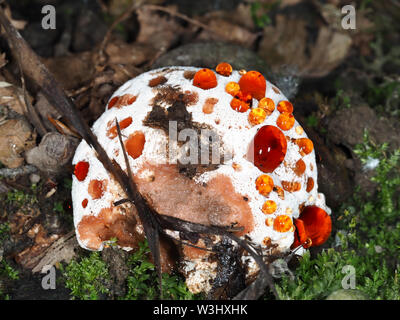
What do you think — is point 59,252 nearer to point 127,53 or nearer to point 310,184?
point 310,184

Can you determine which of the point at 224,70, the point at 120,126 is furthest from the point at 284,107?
the point at 120,126

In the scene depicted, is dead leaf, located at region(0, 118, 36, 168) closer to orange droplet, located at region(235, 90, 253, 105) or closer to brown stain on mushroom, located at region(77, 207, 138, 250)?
brown stain on mushroom, located at region(77, 207, 138, 250)

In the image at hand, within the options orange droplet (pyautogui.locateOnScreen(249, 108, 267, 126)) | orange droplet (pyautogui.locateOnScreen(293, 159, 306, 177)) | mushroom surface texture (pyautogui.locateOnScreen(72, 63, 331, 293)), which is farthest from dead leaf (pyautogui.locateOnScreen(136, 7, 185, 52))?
orange droplet (pyautogui.locateOnScreen(293, 159, 306, 177))

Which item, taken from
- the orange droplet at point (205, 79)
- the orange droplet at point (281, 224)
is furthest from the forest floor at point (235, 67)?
the orange droplet at point (205, 79)

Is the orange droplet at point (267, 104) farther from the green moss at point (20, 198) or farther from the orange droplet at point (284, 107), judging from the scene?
the green moss at point (20, 198)

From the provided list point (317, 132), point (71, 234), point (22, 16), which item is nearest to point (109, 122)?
point (71, 234)
